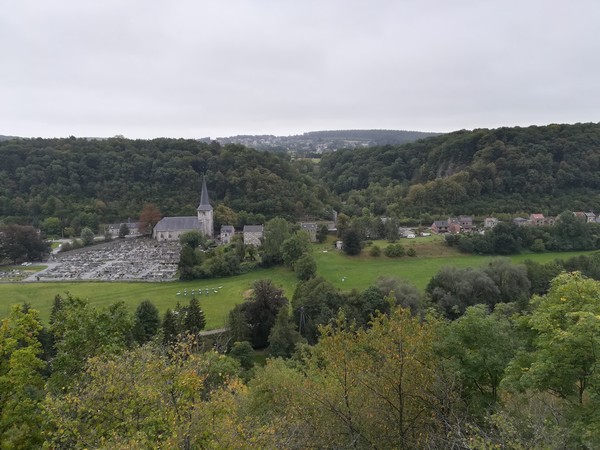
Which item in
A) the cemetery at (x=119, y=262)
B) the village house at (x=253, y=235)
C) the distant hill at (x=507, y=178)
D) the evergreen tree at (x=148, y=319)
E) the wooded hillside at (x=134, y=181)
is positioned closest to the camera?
the evergreen tree at (x=148, y=319)

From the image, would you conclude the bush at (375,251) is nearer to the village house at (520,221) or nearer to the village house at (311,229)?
the village house at (311,229)

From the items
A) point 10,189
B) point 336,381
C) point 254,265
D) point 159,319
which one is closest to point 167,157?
point 10,189

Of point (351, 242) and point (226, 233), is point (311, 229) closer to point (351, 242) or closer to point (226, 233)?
point (351, 242)

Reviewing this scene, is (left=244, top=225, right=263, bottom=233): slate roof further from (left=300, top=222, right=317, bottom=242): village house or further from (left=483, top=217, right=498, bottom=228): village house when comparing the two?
(left=483, top=217, right=498, bottom=228): village house

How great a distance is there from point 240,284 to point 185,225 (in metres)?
21.8

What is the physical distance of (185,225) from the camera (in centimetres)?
5338

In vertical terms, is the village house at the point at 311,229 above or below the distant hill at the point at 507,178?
below

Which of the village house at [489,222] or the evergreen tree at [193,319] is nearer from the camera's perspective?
the evergreen tree at [193,319]

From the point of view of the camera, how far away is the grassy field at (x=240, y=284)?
30.1 metres

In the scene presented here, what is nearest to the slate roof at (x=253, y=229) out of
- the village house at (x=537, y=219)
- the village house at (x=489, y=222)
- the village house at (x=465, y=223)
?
the village house at (x=465, y=223)

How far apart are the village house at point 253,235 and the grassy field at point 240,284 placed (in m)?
8.04

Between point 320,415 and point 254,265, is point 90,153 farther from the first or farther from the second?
point 320,415

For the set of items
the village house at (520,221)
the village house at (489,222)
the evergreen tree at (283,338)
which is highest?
the village house at (520,221)

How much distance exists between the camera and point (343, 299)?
1006 inches
